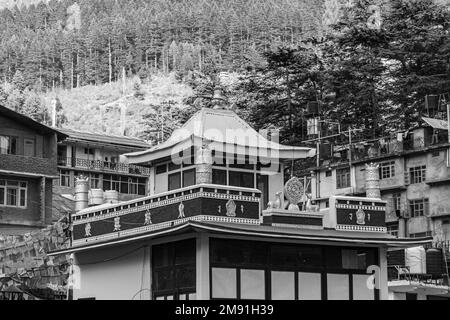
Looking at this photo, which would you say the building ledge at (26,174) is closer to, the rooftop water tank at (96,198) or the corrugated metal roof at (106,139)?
the corrugated metal roof at (106,139)

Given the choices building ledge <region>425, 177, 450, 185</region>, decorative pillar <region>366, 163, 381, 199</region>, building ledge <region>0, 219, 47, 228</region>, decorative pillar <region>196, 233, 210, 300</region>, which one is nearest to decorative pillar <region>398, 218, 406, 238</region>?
building ledge <region>425, 177, 450, 185</region>

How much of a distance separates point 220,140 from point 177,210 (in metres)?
3.78

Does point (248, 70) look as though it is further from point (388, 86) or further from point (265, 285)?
point (265, 285)

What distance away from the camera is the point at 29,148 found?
2549 inches

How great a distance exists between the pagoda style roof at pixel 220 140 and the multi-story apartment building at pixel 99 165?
148 ft

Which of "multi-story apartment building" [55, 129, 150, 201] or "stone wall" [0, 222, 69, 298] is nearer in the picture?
"stone wall" [0, 222, 69, 298]

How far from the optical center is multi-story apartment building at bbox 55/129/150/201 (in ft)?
274

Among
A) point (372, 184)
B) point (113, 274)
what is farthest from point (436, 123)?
point (113, 274)

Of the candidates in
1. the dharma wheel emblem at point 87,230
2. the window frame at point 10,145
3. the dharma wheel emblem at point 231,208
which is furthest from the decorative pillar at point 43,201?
the dharma wheel emblem at point 231,208

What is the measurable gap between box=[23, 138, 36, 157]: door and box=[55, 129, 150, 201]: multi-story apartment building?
1644cm

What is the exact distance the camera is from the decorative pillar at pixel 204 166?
32375mm

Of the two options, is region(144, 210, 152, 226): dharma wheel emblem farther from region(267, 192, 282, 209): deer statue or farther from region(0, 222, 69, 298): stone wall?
region(0, 222, 69, 298): stone wall

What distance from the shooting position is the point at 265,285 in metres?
32.1

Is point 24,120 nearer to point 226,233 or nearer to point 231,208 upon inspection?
point 231,208
